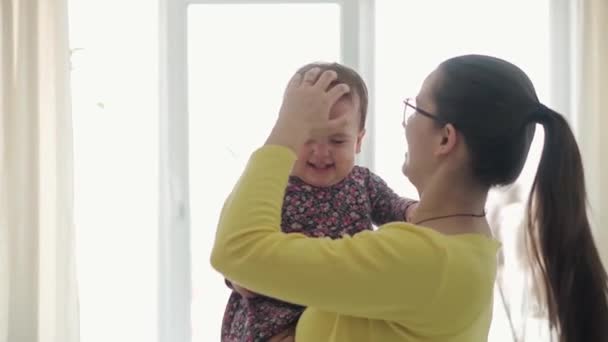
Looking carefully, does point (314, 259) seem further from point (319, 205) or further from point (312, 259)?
point (319, 205)

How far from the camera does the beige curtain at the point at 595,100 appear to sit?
2676mm

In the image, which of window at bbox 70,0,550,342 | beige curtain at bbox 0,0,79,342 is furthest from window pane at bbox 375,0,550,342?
beige curtain at bbox 0,0,79,342

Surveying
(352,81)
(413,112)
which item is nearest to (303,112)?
(413,112)

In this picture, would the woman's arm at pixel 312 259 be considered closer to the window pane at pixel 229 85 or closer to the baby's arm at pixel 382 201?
the baby's arm at pixel 382 201

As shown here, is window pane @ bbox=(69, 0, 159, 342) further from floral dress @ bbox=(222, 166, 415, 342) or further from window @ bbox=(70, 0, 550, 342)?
floral dress @ bbox=(222, 166, 415, 342)

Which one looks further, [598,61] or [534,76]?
[534,76]

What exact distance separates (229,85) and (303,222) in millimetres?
1705

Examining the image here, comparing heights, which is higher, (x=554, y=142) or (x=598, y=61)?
(x=598, y=61)

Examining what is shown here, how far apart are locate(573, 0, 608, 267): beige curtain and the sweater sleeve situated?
2026mm

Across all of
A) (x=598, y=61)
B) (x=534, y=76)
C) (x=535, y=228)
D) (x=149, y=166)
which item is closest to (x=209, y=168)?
(x=149, y=166)

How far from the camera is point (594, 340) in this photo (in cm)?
103

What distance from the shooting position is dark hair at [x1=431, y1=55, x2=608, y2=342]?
0.95m

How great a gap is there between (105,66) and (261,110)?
657 mm

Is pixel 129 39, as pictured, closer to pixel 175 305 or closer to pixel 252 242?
pixel 175 305
